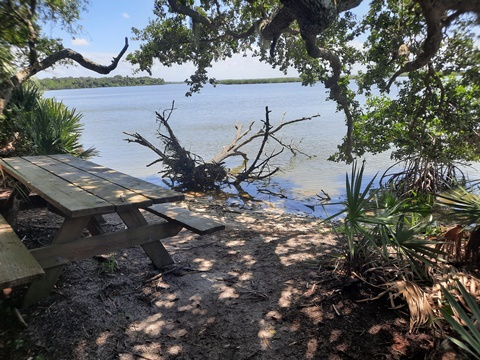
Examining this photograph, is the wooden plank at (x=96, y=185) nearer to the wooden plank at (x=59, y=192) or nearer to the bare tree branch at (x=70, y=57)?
the wooden plank at (x=59, y=192)

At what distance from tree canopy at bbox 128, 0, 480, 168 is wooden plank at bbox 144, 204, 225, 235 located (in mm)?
3113

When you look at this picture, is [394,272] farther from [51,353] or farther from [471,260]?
[51,353]

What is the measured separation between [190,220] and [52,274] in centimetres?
120

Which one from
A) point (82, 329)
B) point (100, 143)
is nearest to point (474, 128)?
point (82, 329)

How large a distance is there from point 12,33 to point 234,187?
868cm

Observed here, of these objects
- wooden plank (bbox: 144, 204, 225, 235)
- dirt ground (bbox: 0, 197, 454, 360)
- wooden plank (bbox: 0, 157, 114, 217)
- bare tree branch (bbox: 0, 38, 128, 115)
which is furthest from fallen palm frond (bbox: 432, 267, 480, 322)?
bare tree branch (bbox: 0, 38, 128, 115)

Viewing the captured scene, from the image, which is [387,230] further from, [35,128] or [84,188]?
[35,128]

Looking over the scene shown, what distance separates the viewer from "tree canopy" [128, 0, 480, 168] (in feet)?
19.2

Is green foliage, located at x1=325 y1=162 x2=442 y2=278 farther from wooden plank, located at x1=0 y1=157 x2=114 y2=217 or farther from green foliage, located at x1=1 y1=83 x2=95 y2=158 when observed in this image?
green foliage, located at x1=1 y1=83 x2=95 y2=158

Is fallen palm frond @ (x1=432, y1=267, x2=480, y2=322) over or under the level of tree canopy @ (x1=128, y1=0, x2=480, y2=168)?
under

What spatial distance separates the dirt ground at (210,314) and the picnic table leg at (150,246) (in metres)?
0.11

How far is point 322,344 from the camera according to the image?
2.41 metres

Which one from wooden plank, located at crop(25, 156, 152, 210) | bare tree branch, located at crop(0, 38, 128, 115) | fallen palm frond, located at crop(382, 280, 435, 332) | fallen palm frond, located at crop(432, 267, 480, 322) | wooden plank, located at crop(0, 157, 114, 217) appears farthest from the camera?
bare tree branch, located at crop(0, 38, 128, 115)

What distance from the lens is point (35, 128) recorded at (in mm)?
7219
